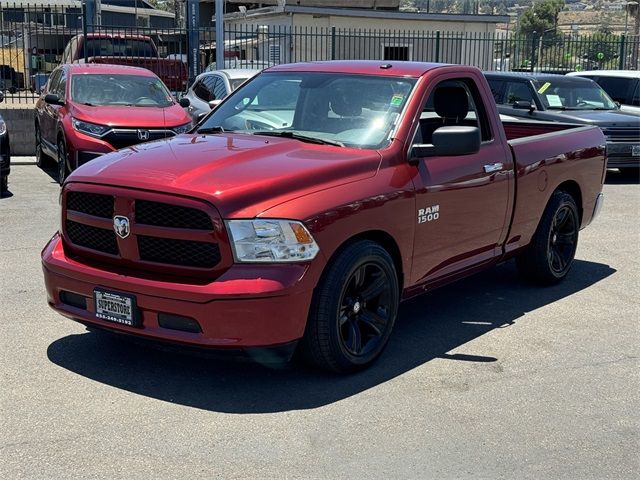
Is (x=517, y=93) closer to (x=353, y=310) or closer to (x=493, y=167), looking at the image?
(x=493, y=167)

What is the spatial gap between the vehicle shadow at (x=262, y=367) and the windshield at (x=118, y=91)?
7460 millimetres

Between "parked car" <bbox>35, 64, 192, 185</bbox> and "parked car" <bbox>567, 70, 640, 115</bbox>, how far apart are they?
26.7 feet

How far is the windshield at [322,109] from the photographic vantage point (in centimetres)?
596

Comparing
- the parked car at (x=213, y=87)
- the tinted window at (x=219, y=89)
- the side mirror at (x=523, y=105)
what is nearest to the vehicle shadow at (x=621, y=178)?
the side mirror at (x=523, y=105)

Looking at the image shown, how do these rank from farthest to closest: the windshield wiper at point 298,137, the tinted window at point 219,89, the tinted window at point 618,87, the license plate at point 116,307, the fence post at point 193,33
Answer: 1. the fence post at point 193,33
2. the tinted window at point 618,87
3. the tinted window at point 219,89
4. the windshield wiper at point 298,137
5. the license plate at point 116,307

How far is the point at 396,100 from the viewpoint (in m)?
6.08

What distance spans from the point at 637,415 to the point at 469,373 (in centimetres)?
104

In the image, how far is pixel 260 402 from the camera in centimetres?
498

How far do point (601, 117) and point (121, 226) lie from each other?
36.5 feet

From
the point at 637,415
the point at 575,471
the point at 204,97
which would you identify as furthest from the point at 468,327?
the point at 204,97

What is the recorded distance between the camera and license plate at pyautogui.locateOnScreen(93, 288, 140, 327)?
16.3ft

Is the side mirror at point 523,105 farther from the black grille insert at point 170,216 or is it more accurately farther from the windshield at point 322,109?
the black grille insert at point 170,216

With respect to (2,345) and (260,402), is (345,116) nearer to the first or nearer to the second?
(260,402)

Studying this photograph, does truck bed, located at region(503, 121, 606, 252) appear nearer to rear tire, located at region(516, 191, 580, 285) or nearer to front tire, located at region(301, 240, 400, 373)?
rear tire, located at region(516, 191, 580, 285)
